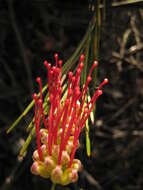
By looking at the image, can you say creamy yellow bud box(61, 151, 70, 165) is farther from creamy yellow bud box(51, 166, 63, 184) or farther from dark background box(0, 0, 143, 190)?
dark background box(0, 0, 143, 190)

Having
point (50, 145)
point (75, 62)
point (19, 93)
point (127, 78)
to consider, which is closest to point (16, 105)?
point (19, 93)

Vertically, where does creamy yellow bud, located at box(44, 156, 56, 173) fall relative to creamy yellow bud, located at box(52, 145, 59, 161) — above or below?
Answer: below

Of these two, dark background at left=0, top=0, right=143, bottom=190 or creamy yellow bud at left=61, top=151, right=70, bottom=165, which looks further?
dark background at left=0, top=0, right=143, bottom=190

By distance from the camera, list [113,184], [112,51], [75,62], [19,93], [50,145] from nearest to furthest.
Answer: [50,145]
[75,62]
[112,51]
[19,93]
[113,184]

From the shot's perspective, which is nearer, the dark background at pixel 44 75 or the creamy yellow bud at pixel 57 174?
the creamy yellow bud at pixel 57 174

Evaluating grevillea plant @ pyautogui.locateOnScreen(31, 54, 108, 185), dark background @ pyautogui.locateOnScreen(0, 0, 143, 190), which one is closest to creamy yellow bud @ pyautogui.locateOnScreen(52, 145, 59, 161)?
grevillea plant @ pyautogui.locateOnScreen(31, 54, 108, 185)

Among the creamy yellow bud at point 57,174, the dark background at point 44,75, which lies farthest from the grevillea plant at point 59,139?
the dark background at point 44,75

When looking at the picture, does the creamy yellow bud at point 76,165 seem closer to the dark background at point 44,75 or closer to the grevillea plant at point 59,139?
the grevillea plant at point 59,139

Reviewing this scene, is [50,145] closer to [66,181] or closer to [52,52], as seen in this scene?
[66,181]

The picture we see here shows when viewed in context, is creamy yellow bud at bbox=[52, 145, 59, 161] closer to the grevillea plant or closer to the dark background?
the grevillea plant
